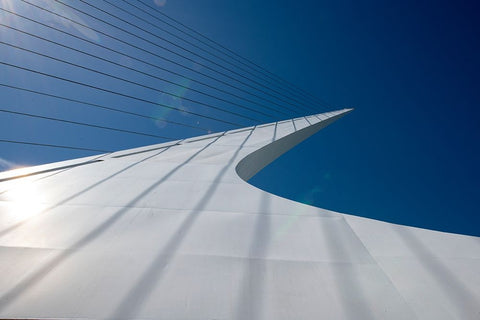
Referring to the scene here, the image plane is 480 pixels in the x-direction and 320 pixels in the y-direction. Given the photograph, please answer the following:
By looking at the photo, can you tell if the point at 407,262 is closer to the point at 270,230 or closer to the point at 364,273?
the point at 364,273

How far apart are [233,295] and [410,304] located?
843 millimetres

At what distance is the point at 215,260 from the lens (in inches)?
55.8

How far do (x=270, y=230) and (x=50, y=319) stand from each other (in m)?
1.27

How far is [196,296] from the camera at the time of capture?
1157 millimetres

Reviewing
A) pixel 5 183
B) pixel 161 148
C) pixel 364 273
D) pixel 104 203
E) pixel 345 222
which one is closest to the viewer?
pixel 364 273

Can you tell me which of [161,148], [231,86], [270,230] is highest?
[231,86]

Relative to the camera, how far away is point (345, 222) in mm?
1843

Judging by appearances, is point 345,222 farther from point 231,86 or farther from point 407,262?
point 231,86

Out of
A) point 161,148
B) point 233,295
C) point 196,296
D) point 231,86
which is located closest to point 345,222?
point 233,295

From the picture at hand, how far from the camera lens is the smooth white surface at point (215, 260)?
1.10 m

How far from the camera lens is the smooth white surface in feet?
3.62

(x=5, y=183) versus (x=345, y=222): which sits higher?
(x=5, y=183)

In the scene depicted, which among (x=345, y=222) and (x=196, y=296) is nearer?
(x=196, y=296)

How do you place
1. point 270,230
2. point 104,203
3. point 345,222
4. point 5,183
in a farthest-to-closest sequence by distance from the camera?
point 5,183, point 104,203, point 345,222, point 270,230
